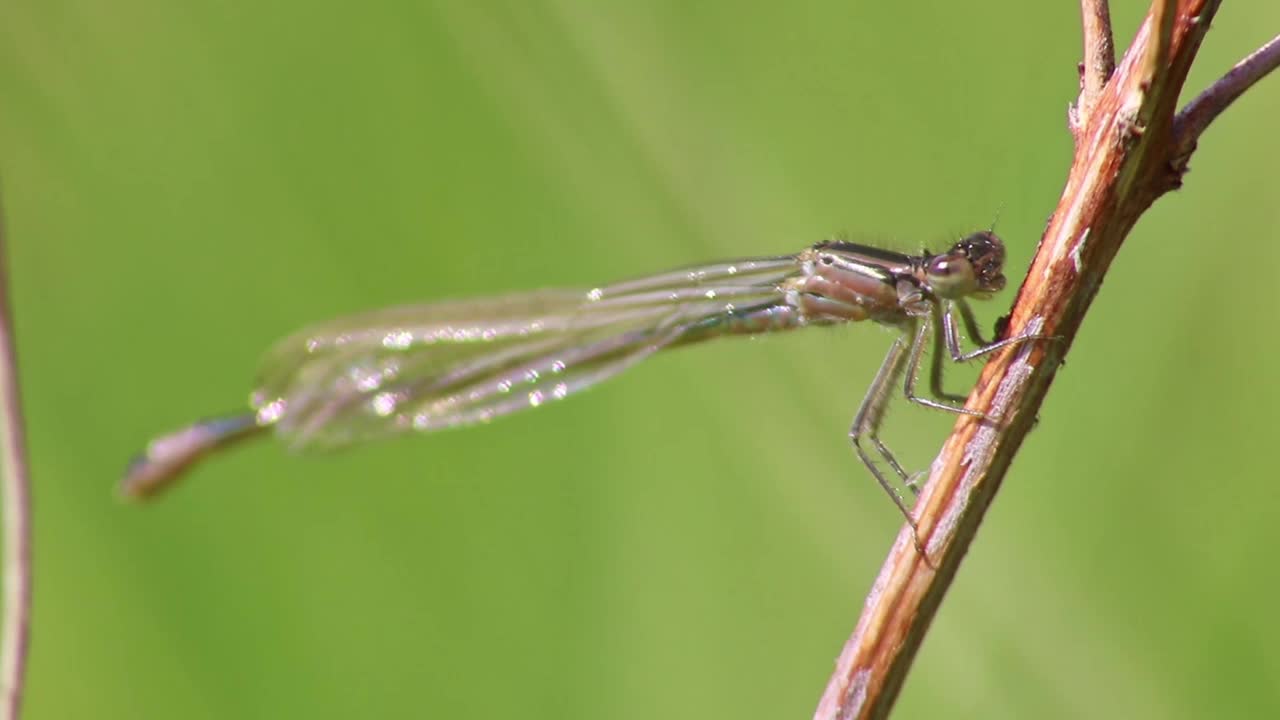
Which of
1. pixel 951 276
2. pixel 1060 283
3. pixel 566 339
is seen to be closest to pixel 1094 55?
pixel 1060 283

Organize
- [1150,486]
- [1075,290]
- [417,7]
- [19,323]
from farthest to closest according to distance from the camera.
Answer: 1. [417,7]
2. [19,323]
3. [1150,486]
4. [1075,290]

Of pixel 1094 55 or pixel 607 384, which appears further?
pixel 607 384

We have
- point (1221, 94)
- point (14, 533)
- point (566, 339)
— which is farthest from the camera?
point (566, 339)

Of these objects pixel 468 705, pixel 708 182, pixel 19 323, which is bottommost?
pixel 468 705

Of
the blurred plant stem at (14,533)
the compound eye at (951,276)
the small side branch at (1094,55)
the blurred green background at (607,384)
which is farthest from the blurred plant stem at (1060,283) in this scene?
the blurred green background at (607,384)

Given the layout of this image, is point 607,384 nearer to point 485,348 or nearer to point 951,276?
point 485,348

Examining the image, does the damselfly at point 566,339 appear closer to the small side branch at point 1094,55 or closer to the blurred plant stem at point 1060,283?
the blurred plant stem at point 1060,283

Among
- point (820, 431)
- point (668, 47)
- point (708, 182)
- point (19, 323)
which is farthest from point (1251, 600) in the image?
point (19, 323)

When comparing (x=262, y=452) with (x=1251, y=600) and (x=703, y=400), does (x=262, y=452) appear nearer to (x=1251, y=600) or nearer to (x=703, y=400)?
(x=703, y=400)
